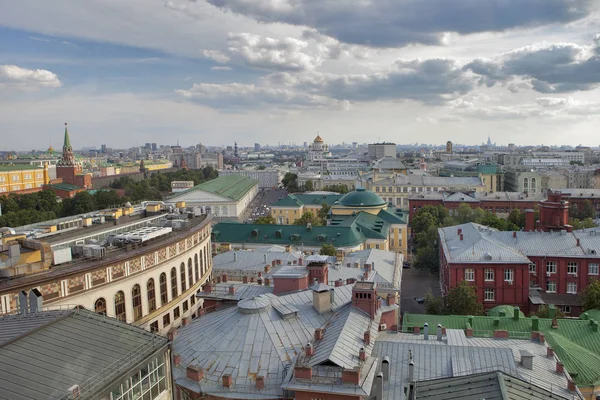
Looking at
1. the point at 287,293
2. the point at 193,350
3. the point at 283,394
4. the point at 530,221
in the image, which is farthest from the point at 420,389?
the point at 530,221

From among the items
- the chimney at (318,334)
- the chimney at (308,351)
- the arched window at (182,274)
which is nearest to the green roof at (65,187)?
the arched window at (182,274)

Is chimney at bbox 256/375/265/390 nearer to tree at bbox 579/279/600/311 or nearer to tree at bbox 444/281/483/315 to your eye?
tree at bbox 444/281/483/315

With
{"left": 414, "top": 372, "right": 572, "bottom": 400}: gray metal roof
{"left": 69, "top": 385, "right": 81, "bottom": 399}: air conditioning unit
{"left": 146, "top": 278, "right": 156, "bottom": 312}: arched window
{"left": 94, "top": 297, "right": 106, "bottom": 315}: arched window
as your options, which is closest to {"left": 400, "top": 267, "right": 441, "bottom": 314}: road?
{"left": 146, "top": 278, "right": 156, "bottom": 312}: arched window

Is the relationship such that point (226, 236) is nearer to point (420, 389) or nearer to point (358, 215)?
point (358, 215)

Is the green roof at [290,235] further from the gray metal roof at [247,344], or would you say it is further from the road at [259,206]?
the road at [259,206]

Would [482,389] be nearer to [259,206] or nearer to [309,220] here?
[309,220]

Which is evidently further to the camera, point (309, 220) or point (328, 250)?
point (309, 220)

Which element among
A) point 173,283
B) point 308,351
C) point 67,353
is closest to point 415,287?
point 173,283
